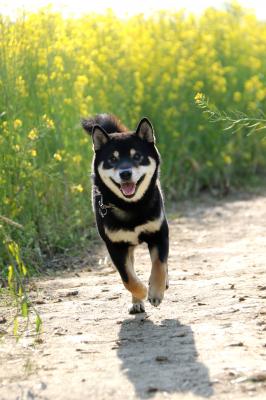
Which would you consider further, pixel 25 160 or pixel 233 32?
pixel 233 32

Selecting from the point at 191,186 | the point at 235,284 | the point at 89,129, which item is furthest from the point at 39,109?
the point at 191,186

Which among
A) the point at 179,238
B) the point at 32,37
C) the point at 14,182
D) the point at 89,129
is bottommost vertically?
the point at 179,238

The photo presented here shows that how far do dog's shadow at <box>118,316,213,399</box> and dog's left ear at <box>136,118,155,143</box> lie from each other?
1.28 meters

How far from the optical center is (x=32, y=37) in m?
8.20

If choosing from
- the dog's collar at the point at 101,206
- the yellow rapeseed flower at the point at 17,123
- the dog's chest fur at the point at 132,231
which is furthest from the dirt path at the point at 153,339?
the yellow rapeseed flower at the point at 17,123

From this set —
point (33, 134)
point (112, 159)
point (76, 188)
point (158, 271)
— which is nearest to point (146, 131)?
point (112, 159)

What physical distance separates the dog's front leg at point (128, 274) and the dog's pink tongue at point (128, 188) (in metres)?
0.34

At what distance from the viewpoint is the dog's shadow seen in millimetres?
4039

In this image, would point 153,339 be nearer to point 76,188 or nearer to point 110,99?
point 76,188

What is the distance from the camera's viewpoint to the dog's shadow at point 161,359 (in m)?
4.04

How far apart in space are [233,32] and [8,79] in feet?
18.1

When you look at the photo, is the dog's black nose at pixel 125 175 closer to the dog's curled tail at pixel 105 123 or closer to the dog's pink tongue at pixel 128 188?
the dog's pink tongue at pixel 128 188

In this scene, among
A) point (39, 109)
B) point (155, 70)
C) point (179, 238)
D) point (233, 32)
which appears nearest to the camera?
point (39, 109)

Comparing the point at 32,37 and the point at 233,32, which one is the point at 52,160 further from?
the point at 233,32
